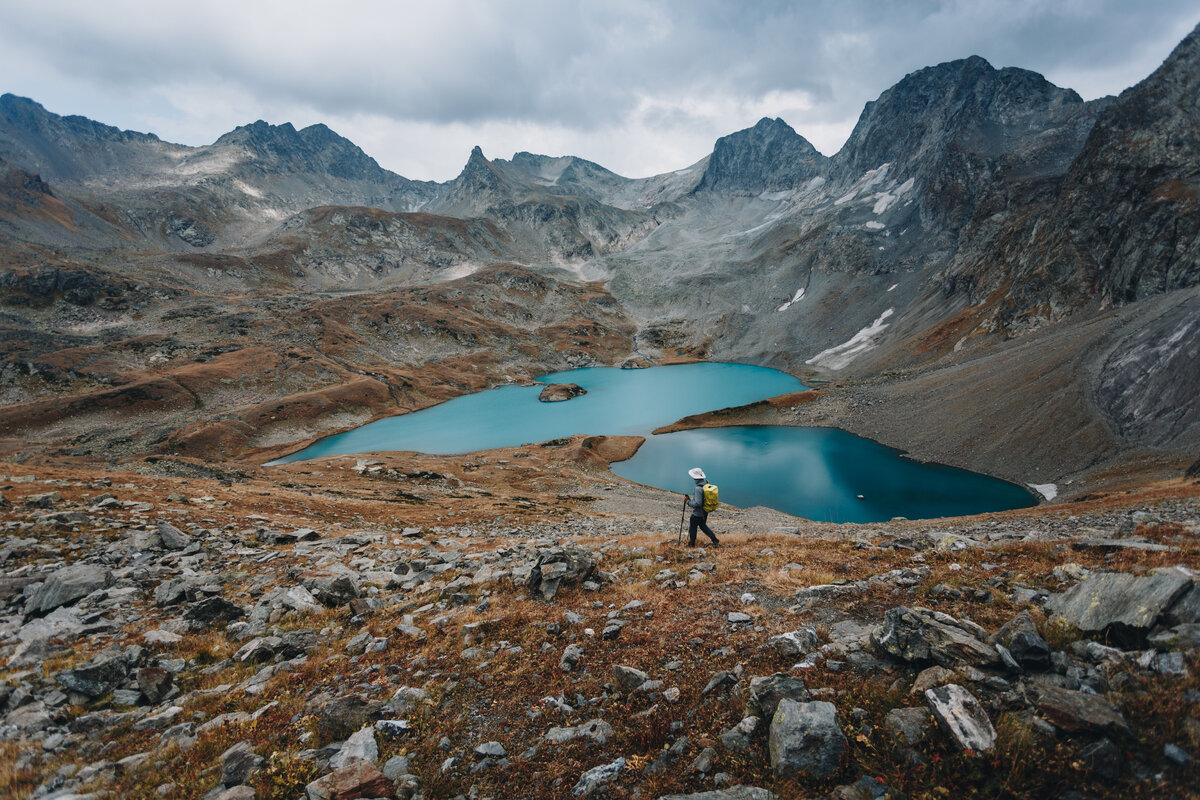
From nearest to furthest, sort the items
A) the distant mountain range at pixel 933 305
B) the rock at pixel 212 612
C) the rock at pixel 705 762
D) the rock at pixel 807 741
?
the rock at pixel 807 741, the rock at pixel 705 762, the rock at pixel 212 612, the distant mountain range at pixel 933 305

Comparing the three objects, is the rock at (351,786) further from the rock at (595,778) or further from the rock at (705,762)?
the rock at (705,762)

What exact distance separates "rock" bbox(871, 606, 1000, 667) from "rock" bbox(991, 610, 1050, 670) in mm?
239

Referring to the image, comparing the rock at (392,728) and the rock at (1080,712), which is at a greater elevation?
the rock at (1080,712)

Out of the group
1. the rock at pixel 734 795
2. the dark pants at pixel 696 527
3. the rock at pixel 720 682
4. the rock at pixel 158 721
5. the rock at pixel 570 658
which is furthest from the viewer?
the dark pants at pixel 696 527

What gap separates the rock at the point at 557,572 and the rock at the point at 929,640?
7.28 m

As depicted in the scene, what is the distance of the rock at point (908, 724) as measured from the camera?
475 centimetres

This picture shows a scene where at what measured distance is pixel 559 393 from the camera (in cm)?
11038

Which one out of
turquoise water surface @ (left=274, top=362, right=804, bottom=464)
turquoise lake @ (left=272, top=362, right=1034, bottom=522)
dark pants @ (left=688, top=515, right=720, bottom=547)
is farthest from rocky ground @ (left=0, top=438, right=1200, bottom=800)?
turquoise water surface @ (left=274, top=362, right=804, bottom=464)

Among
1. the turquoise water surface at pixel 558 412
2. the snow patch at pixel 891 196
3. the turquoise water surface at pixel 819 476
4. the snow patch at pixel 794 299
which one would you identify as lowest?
the turquoise water surface at pixel 819 476

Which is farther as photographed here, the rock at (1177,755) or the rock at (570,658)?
the rock at (570,658)

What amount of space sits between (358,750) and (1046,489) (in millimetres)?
57194

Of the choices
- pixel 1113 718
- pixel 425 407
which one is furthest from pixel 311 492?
pixel 425 407

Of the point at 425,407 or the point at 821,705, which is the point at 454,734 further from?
the point at 425,407

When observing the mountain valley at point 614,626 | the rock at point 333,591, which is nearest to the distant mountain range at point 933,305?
the mountain valley at point 614,626
